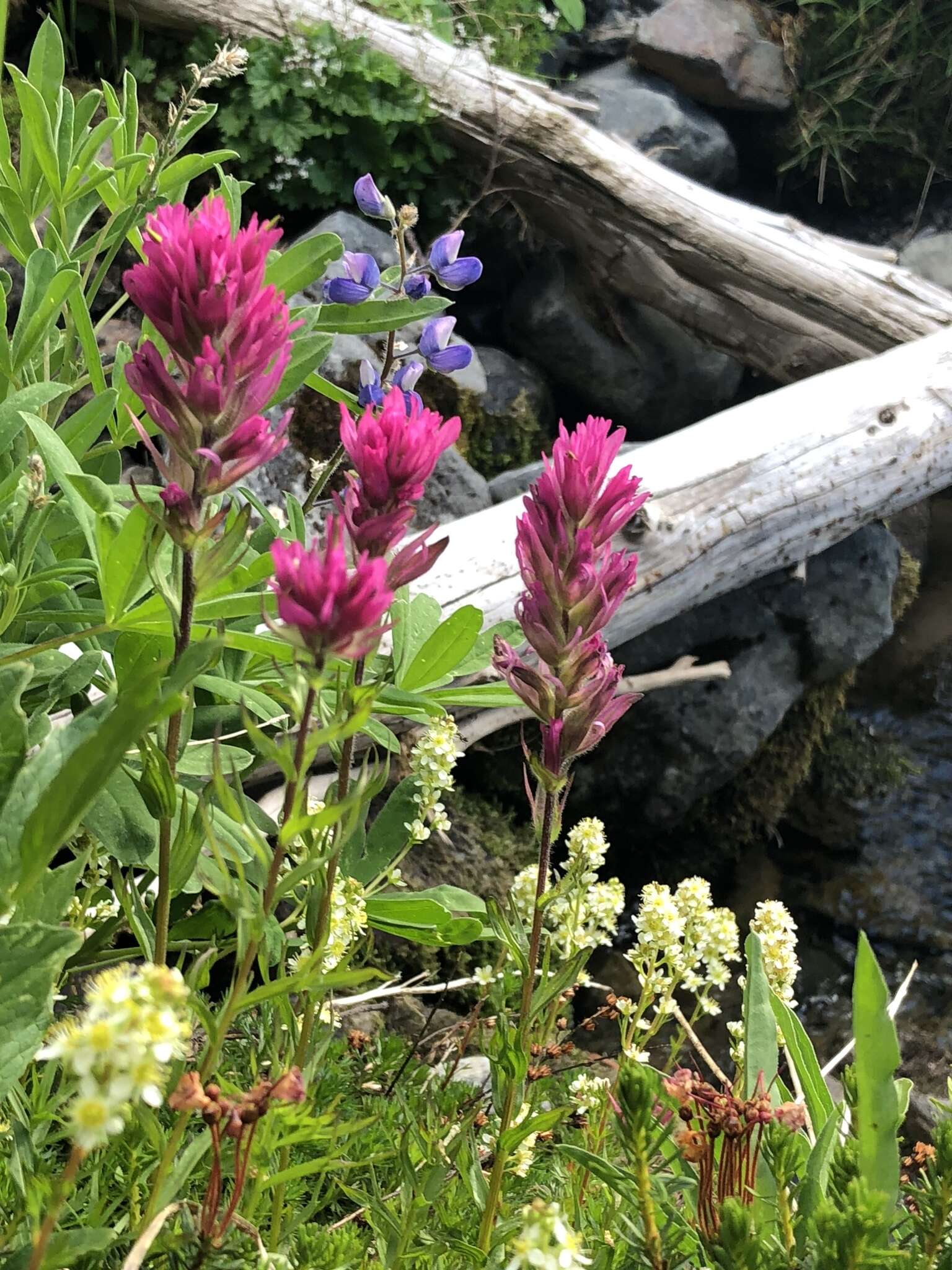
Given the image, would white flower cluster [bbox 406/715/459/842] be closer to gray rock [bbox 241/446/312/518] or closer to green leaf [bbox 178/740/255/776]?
green leaf [bbox 178/740/255/776]

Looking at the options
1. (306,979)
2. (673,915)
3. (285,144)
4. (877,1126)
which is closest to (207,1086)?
(306,979)

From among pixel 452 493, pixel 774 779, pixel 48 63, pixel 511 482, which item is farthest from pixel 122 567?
pixel 774 779

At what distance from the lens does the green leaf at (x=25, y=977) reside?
570 millimetres

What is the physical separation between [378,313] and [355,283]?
0.05 metres

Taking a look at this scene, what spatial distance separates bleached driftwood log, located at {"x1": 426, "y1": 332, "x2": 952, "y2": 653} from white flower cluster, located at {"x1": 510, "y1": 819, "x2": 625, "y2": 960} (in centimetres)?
125

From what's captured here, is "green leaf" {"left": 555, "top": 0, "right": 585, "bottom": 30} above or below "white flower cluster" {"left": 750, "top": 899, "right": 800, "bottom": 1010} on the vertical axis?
above

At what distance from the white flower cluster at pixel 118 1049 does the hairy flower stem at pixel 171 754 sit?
24cm

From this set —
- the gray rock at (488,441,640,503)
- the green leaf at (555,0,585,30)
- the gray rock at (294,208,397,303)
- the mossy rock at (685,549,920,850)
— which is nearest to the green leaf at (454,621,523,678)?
the gray rock at (488,441,640,503)

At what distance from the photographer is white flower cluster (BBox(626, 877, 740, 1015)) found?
3.67 ft

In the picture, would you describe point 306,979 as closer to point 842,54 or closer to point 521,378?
point 521,378

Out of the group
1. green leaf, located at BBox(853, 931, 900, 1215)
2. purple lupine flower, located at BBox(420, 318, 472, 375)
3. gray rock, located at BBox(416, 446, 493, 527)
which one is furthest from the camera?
gray rock, located at BBox(416, 446, 493, 527)

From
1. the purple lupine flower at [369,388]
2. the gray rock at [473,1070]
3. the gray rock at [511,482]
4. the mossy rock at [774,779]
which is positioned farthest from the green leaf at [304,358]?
the mossy rock at [774,779]

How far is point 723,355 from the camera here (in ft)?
15.2

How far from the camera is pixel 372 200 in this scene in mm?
1495
